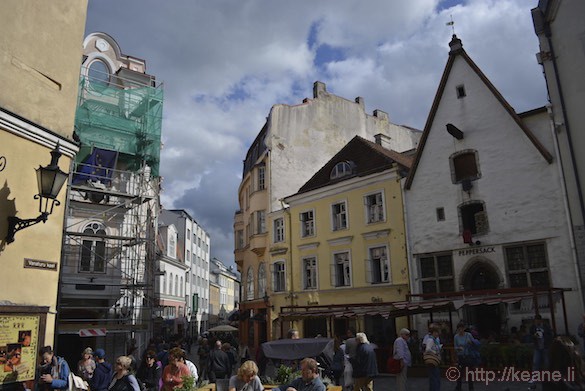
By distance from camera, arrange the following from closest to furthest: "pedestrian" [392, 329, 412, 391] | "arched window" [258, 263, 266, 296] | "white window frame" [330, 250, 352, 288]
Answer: "pedestrian" [392, 329, 412, 391]
"white window frame" [330, 250, 352, 288]
"arched window" [258, 263, 266, 296]

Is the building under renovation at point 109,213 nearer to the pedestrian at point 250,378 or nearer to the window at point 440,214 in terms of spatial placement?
the window at point 440,214

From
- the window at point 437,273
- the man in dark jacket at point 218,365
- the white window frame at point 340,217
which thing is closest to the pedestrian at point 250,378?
the man in dark jacket at point 218,365

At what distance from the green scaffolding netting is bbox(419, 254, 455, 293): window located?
1394 cm

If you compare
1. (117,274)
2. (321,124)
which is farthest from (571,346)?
(321,124)

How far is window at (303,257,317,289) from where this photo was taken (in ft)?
89.7

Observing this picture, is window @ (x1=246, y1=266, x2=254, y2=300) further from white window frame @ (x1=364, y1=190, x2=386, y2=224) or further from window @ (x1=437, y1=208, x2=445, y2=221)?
window @ (x1=437, y1=208, x2=445, y2=221)

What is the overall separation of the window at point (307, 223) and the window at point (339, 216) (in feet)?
Result: 5.10

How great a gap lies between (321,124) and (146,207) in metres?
14.6

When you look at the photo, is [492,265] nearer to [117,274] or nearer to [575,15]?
[575,15]

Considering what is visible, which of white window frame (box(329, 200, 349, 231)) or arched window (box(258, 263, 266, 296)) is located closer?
white window frame (box(329, 200, 349, 231))

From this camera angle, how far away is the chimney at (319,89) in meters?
35.5

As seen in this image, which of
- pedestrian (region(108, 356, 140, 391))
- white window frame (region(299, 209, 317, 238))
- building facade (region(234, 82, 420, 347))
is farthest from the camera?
building facade (region(234, 82, 420, 347))

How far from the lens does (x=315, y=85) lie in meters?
35.9

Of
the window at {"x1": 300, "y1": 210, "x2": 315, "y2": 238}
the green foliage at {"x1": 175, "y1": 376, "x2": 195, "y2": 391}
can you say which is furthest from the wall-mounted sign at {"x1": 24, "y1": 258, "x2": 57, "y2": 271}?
the window at {"x1": 300, "y1": 210, "x2": 315, "y2": 238}
